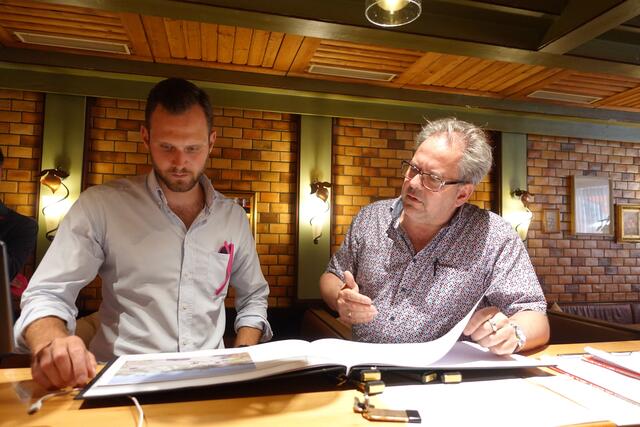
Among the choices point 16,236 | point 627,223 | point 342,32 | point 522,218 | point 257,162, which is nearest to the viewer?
point 16,236

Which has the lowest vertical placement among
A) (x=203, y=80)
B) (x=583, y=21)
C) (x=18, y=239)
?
(x=18, y=239)

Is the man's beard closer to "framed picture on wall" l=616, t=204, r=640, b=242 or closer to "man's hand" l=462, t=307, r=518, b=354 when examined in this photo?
"man's hand" l=462, t=307, r=518, b=354

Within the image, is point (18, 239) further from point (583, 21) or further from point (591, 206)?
point (591, 206)

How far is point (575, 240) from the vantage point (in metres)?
6.01

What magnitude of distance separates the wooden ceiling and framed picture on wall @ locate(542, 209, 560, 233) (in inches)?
58.9

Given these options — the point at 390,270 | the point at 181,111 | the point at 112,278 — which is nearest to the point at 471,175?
the point at 390,270

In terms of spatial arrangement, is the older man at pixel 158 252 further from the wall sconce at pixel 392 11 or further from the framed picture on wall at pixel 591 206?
the framed picture on wall at pixel 591 206

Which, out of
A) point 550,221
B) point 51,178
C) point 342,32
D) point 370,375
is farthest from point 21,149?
point 550,221

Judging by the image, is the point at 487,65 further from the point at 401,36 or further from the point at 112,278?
the point at 112,278

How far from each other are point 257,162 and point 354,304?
12.7 ft

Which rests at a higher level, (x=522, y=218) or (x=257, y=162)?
(x=257, y=162)

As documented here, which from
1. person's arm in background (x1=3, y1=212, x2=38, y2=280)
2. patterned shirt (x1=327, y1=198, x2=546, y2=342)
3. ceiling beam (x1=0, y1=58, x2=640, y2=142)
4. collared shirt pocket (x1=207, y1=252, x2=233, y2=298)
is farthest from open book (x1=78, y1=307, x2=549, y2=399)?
ceiling beam (x1=0, y1=58, x2=640, y2=142)

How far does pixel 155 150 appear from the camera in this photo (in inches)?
63.9

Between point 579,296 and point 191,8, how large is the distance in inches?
234
